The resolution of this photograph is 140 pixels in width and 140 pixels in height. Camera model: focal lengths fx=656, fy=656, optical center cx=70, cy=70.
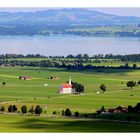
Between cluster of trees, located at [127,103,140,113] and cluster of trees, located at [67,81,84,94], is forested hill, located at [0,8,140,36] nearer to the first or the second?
cluster of trees, located at [67,81,84,94]

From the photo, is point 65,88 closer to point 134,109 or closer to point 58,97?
point 58,97

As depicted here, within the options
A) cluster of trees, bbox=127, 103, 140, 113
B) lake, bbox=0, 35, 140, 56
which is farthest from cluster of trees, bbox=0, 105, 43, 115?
lake, bbox=0, 35, 140, 56

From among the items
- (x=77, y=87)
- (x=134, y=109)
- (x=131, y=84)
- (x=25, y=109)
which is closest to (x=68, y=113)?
(x=25, y=109)

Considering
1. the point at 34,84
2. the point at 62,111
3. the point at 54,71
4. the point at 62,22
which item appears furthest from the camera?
the point at 62,22

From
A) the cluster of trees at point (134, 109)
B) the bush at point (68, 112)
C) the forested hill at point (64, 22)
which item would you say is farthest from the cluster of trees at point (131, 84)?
the forested hill at point (64, 22)
